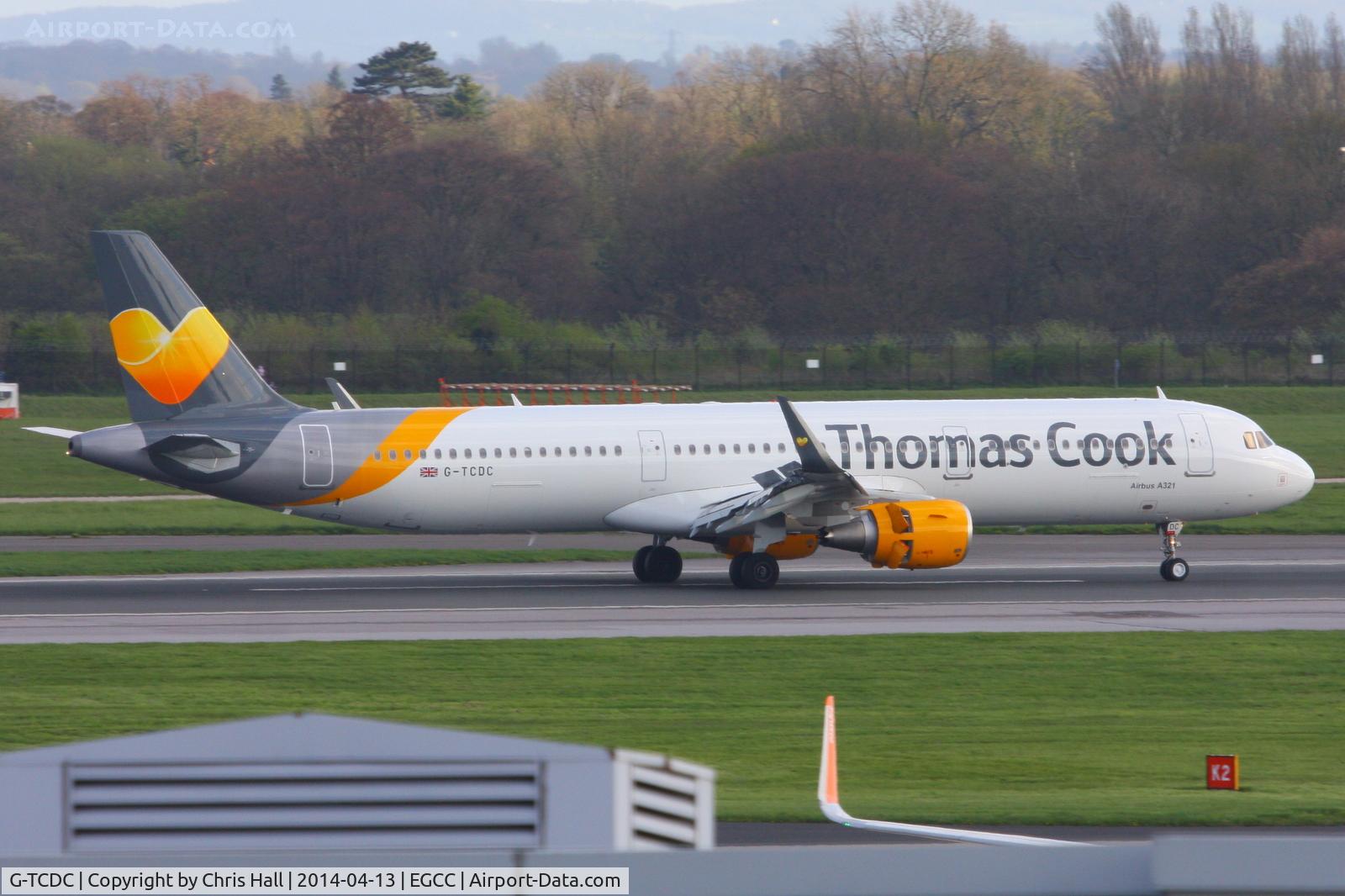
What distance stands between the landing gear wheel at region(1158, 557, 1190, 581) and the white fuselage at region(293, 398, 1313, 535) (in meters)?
1.24

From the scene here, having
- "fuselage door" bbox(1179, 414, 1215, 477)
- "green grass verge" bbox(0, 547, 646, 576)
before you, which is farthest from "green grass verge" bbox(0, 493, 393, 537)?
"fuselage door" bbox(1179, 414, 1215, 477)

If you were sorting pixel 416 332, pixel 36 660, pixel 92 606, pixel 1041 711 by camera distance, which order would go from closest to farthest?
pixel 1041 711 < pixel 36 660 < pixel 92 606 < pixel 416 332

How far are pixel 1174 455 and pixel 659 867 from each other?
27.5 meters

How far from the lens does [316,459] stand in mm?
28031

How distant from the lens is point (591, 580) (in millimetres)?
30344

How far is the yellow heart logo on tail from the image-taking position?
28031 mm

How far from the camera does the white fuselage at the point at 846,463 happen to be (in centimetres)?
2880

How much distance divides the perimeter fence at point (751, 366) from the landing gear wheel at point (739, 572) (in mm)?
36865

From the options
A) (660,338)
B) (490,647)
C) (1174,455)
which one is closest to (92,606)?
(490,647)

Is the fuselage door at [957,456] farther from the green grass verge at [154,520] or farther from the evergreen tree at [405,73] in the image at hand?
the evergreen tree at [405,73]

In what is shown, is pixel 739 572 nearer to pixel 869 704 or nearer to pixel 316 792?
pixel 869 704

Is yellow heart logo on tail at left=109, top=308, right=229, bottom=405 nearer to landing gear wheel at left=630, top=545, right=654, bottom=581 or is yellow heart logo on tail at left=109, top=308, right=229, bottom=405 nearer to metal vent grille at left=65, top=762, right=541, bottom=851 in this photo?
landing gear wheel at left=630, top=545, right=654, bottom=581

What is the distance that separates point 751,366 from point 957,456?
1513 inches

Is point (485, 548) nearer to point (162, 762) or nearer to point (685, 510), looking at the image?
point (685, 510)
